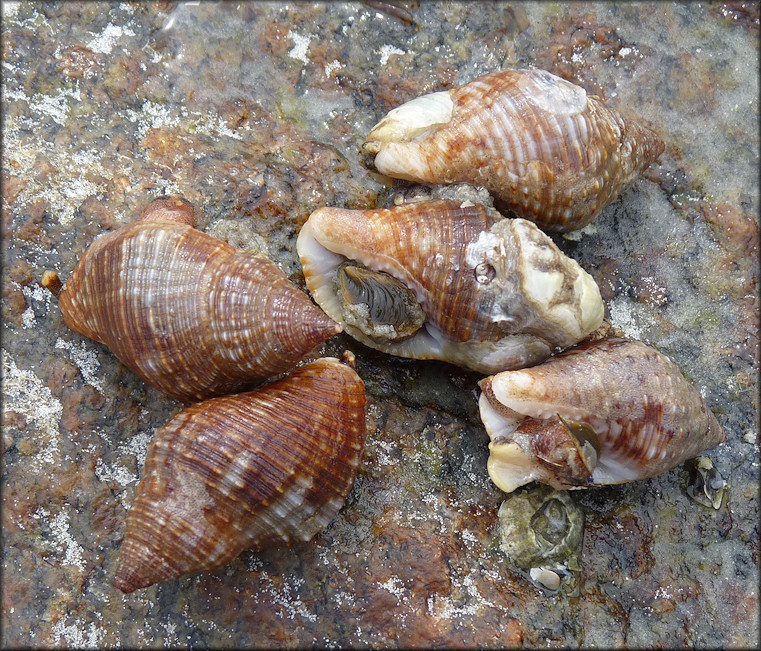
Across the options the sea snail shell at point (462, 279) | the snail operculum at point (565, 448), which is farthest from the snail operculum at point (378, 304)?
the snail operculum at point (565, 448)

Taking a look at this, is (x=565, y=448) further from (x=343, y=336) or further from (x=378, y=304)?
(x=343, y=336)

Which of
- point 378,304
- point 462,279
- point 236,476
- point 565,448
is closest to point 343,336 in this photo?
point 378,304

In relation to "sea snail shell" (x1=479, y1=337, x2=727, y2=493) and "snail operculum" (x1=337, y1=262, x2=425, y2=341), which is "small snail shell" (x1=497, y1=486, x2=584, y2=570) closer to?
"sea snail shell" (x1=479, y1=337, x2=727, y2=493)

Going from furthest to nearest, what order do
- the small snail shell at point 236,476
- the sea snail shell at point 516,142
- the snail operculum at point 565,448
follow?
1. the sea snail shell at point 516,142
2. the snail operculum at point 565,448
3. the small snail shell at point 236,476

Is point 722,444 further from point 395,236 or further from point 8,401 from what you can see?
point 8,401

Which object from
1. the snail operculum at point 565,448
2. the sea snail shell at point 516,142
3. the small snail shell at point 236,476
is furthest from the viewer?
the sea snail shell at point 516,142

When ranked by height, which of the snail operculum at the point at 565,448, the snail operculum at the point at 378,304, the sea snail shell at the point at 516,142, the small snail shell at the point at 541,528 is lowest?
the small snail shell at the point at 541,528

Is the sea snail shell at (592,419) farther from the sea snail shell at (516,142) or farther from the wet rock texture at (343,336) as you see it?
the sea snail shell at (516,142)
